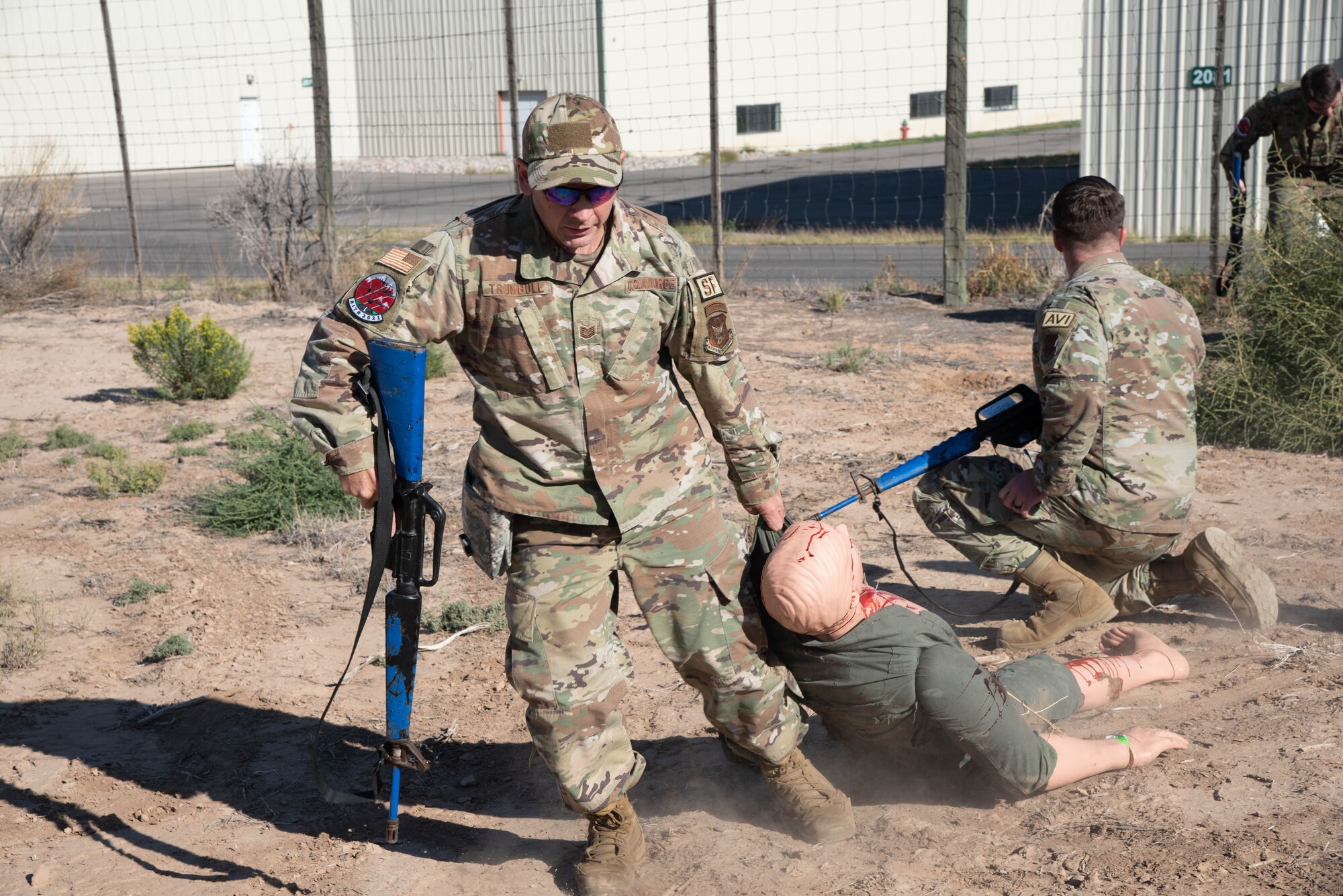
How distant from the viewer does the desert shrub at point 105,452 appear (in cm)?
649

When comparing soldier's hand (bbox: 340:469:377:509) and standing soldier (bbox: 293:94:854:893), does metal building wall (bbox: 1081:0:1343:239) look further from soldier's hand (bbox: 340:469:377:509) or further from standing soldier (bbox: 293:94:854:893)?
soldier's hand (bbox: 340:469:377:509)

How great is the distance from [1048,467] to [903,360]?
458cm

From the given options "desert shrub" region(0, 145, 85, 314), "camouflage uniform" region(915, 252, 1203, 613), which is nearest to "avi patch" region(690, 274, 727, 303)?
"camouflage uniform" region(915, 252, 1203, 613)

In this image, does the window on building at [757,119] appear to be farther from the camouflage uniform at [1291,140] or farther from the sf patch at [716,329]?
the sf patch at [716,329]

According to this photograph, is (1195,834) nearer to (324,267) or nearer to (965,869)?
(965,869)

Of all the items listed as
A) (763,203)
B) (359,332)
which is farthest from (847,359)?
(763,203)

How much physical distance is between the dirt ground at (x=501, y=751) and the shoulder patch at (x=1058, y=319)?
1.10 meters

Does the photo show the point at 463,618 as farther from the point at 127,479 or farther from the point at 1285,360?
the point at 1285,360

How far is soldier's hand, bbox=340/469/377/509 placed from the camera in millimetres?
2697

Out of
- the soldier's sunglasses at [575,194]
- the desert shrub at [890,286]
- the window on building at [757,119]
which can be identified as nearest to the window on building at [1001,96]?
the window on building at [757,119]

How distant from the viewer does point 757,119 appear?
31.4 meters

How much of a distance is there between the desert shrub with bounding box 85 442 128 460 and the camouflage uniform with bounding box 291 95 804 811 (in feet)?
14.4

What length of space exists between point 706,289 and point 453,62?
2681cm

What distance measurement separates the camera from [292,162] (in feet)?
37.7
